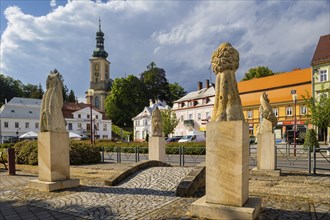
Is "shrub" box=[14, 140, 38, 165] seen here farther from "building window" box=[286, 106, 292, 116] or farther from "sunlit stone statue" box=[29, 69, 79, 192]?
"building window" box=[286, 106, 292, 116]

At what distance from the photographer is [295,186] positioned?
876 cm

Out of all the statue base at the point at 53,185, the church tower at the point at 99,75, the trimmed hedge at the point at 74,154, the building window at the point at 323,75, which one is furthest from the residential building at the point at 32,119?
the statue base at the point at 53,185

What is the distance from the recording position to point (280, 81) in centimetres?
4872

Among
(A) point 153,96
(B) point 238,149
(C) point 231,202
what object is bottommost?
(C) point 231,202

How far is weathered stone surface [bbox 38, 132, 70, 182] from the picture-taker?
8.41m

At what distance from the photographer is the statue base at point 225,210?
4801 mm

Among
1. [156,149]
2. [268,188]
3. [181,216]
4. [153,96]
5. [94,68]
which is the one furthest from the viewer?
[94,68]

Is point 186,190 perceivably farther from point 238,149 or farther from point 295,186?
point 295,186

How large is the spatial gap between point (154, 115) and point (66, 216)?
343 inches

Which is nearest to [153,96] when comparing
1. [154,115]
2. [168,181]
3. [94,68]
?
[94,68]

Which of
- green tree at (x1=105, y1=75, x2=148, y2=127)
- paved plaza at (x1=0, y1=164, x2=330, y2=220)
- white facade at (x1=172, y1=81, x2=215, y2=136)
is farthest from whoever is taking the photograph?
green tree at (x1=105, y1=75, x2=148, y2=127)

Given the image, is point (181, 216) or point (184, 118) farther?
point (184, 118)

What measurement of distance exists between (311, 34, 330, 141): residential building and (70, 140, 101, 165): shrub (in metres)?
32.1

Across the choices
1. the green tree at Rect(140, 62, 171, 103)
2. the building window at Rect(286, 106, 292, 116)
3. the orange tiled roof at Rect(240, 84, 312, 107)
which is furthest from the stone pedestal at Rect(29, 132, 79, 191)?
the green tree at Rect(140, 62, 171, 103)
